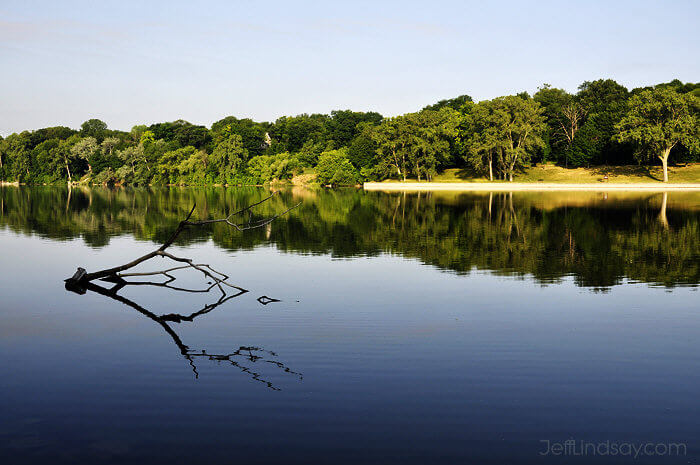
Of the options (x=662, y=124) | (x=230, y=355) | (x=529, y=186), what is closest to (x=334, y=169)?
(x=529, y=186)

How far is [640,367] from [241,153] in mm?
137186

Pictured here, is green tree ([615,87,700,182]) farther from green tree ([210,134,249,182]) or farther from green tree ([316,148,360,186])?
green tree ([210,134,249,182])

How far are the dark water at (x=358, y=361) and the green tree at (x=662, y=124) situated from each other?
75127mm

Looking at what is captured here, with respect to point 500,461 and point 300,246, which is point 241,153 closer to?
point 300,246

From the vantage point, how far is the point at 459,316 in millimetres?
14812

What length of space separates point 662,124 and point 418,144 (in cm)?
4306

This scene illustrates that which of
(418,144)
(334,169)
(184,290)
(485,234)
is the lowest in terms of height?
(184,290)

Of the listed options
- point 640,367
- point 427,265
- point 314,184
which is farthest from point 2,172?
point 640,367

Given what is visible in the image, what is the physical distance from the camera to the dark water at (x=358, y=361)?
7930mm

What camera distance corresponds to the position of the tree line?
314ft

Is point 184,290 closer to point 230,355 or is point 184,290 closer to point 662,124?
point 230,355

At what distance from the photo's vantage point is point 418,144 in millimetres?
112938

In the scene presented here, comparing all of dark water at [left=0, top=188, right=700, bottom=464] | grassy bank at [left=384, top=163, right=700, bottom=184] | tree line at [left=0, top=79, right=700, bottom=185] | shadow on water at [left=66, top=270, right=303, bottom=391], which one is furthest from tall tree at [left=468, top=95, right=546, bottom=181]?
shadow on water at [left=66, top=270, right=303, bottom=391]

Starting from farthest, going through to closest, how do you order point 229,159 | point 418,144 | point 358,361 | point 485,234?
point 229,159
point 418,144
point 485,234
point 358,361
